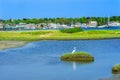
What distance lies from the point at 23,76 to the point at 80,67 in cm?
740

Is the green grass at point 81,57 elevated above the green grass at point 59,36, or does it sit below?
above

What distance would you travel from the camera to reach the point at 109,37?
9244 centimetres

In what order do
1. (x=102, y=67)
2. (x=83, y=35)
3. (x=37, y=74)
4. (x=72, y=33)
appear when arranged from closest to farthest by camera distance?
(x=37, y=74), (x=102, y=67), (x=83, y=35), (x=72, y=33)

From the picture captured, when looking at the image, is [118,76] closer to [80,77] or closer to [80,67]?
[80,77]

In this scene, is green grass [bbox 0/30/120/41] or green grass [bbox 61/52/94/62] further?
green grass [bbox 0/30/120/41]

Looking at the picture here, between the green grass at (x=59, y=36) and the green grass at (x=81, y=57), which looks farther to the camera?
the green grass at (x=59, y=36)

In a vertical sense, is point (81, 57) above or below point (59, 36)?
above

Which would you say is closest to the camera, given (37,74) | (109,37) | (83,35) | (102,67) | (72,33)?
(37,74)

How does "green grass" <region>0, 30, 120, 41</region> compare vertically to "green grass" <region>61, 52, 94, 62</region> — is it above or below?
below

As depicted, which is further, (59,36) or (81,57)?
(59,36)

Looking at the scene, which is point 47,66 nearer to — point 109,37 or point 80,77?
point 80,77

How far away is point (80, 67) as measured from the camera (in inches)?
1571

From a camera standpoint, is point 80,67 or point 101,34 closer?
point 80,67

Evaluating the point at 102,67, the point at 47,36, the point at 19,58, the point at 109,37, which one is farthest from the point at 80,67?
the point at 47,36
